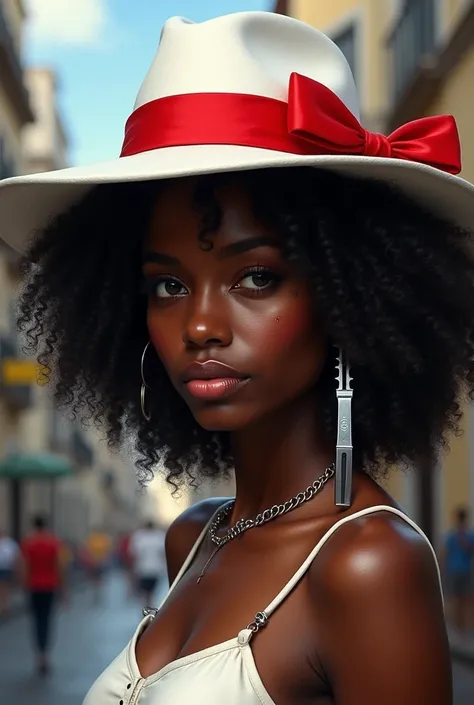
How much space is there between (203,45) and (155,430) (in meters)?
0.81

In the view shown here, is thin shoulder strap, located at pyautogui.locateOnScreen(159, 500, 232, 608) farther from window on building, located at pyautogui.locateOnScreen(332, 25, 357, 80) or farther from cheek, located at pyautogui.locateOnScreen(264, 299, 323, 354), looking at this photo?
window on building, located at pyautogui.locateOnScreen(332, 25, 357, 80)

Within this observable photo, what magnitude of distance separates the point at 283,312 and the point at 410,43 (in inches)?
726

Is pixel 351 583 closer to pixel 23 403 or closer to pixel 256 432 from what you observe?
pixel 256 432

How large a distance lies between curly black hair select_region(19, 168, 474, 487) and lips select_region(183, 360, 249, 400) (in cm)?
17

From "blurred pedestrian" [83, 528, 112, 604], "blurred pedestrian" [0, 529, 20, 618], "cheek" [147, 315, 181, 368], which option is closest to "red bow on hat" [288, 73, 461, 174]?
"cheek" [147, 315, 181, 368]

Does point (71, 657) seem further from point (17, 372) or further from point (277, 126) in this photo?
point (277, 126)

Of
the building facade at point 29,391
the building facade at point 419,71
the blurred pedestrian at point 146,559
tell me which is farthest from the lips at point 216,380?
the blurred pedestrian at point 146,559

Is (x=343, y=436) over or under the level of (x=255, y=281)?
under

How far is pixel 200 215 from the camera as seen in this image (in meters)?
1.91

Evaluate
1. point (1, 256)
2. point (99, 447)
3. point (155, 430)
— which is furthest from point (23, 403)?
point (99, 447)

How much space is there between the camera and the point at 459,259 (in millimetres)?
2008

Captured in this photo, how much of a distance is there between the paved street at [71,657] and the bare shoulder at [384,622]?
7.38m

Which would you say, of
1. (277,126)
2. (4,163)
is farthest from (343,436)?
(4,163)

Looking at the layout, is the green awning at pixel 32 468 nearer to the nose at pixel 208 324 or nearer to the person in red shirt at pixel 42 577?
the person in red shirt at pixel 42 577
